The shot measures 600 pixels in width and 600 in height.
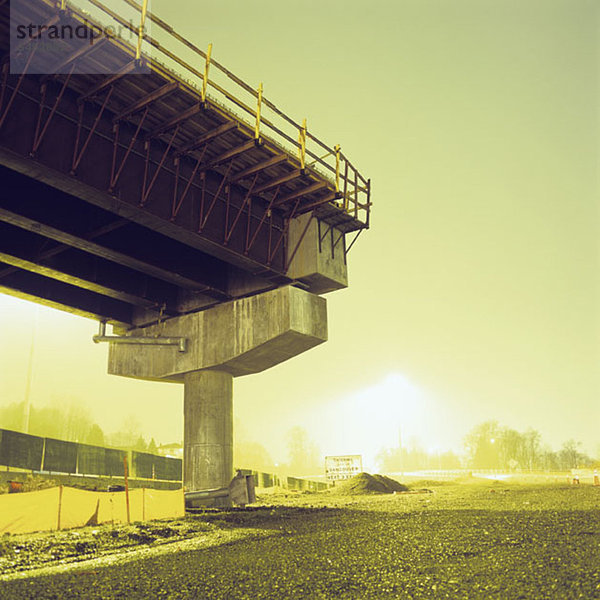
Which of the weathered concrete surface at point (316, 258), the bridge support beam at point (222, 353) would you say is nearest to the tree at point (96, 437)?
the bridge support beam at point (222, 353)

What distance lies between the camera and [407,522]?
13570 millimetres

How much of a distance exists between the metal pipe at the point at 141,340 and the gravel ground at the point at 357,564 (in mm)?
8705

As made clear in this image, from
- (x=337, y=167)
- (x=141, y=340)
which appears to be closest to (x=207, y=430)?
(x=141, y=340)

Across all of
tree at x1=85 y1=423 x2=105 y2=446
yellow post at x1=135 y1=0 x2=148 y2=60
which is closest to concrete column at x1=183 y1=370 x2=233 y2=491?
yellow post at x1=135 y1=0 x2=148 y2=60

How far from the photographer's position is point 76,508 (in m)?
15.0

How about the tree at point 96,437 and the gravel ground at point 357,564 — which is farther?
the tree at point 96,437

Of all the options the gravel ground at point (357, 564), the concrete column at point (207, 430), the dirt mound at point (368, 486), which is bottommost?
the dirt mound at point (368, 486)

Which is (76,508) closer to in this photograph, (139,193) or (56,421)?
(139,193)

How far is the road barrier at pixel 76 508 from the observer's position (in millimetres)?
13930

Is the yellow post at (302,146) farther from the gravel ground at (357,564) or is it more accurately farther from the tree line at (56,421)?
the tree line at (56,421)

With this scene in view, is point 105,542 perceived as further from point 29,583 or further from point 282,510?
point 282,510

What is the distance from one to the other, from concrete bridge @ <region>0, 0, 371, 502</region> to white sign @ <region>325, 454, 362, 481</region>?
29.0 metres

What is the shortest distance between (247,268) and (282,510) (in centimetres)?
816

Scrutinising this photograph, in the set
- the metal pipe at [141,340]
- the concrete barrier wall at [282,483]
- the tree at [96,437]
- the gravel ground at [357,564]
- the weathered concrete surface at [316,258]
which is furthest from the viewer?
the tree at [96,437]
